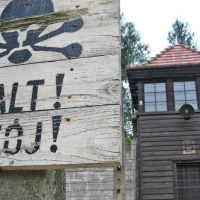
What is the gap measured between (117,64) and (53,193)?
0.69 meters

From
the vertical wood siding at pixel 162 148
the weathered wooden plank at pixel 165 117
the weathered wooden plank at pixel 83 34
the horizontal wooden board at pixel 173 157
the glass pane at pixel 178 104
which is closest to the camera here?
the weathered wooden plank at pixel 83 34

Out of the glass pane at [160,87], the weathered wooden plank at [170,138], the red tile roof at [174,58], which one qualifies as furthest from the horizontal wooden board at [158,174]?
the red tile roof at [174,58]

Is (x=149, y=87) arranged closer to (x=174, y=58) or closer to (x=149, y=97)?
(x=149, y=97)

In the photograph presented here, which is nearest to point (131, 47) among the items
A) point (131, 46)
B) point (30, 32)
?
point (131, 46)

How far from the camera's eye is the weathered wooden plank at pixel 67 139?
4.44 ft

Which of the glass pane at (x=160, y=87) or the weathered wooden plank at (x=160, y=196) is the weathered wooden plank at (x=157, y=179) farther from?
the glass pane at (x=160, y=87)

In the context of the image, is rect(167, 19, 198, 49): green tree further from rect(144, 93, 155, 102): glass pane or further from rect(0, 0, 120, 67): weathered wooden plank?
rect(0, 0, 120, 67): weathered wooden plank

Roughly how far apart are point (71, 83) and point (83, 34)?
266 mm

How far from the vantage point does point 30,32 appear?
1717 mm

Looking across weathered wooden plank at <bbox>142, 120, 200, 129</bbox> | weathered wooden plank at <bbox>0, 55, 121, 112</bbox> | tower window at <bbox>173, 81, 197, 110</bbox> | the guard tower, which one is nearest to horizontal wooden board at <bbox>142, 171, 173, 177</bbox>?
the guard tower

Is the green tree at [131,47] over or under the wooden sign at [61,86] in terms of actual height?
over

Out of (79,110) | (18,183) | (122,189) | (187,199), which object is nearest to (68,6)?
(79,110)

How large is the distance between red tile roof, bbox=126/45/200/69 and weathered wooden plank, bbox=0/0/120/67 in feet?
31.6

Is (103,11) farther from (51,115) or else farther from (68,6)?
(51,115)
